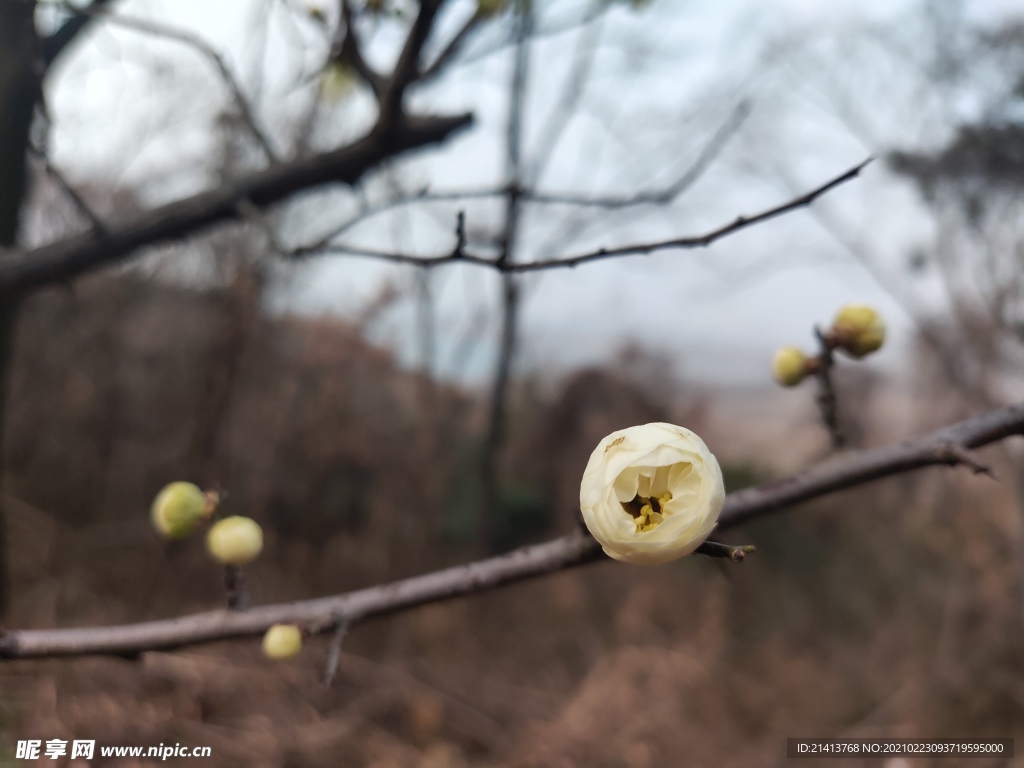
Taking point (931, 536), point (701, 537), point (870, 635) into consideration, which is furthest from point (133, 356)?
point (931, 536)

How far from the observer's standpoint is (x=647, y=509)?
503mm

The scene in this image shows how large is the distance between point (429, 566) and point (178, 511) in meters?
3.81

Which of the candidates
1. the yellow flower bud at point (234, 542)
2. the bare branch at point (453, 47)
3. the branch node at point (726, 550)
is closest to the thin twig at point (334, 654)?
the yellow flower bud at point (234, 542)

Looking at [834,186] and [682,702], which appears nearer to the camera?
[834,186]

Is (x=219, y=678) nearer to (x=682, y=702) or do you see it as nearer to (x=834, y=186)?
(x=682, y=702)

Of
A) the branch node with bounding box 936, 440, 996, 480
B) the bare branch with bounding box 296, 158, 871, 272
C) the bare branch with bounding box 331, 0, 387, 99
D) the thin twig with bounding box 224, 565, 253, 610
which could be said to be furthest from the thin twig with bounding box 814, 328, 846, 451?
the bare branch with bounding box 331, 0, 387, 99

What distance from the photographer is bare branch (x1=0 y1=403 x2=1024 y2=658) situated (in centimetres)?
61

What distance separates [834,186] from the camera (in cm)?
43

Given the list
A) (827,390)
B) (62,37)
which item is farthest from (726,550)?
(62,37)

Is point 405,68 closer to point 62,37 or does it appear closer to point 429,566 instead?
point 62,37

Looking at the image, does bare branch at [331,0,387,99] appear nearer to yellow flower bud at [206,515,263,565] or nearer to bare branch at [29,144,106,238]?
bare branch at [29,144,106,238]

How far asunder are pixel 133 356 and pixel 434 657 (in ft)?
10.3

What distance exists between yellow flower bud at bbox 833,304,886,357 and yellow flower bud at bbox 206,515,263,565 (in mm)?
778

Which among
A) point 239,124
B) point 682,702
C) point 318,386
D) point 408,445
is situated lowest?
point 682,702
